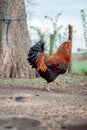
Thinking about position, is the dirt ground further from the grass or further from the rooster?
the grass

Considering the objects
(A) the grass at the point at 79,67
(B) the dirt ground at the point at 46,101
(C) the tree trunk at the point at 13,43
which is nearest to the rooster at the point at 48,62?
(B) the dirt ground at the point at 46,101

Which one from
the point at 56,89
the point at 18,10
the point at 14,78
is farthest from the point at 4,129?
the point at 18,10

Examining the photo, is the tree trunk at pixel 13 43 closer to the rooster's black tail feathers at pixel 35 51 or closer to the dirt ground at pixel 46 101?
the dirt ground at pixel 46 101

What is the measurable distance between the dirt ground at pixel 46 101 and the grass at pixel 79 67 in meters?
4.01

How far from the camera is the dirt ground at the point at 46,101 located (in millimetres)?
7531

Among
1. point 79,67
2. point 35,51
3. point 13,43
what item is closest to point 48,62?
point 35,51

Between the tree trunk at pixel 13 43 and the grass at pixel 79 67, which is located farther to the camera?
the grass at pixel 79 67

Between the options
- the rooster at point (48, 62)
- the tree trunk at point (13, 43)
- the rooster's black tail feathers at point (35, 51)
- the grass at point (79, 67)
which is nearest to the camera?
the rooster at point (48, 62)

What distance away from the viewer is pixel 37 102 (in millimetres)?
A: 9117

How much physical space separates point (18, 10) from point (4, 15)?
527 millimetres

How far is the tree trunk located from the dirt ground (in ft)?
5.56

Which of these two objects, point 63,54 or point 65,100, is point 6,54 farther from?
point 65,100

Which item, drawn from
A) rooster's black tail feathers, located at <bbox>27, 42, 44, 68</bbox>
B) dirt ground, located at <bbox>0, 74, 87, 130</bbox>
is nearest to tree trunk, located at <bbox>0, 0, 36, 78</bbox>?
dirt ground, located at <bbox>0, 74, 87, 130</bbox>

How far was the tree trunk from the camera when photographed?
14712mm
